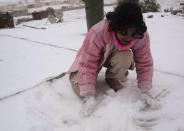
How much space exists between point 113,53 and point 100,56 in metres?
0.09

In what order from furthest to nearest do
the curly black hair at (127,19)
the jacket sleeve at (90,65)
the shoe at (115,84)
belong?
the shoe at (115,84) < the jacket sleeve at (90,65) < the curly black hair at (127,19)

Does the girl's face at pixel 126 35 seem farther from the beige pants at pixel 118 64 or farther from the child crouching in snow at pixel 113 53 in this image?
the beige pants at pixel 118 64

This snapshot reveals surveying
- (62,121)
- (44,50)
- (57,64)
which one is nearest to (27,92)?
(62,121)

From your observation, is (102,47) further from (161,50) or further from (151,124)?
(161,50)

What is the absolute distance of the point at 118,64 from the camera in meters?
1.68

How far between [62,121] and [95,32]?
589 mm

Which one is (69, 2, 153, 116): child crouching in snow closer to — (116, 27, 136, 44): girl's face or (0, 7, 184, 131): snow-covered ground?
(116, 27, 136, 44): girl's face

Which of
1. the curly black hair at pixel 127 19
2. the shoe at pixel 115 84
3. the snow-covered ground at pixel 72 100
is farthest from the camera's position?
the shoe at pixel 115 84

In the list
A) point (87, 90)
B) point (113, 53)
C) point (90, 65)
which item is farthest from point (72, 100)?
point (113, 53)

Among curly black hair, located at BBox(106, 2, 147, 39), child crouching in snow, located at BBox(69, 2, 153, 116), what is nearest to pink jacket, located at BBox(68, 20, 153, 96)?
child crouching in snow, located at BBox(69, 2, 153, 116)

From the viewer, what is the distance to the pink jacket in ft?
5.14

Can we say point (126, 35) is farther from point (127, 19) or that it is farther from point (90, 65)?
point (90, 65)

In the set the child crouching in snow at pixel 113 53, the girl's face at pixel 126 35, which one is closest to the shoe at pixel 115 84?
the child crouching in snow at pixel 113 53

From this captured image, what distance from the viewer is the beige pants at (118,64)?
164 cm
